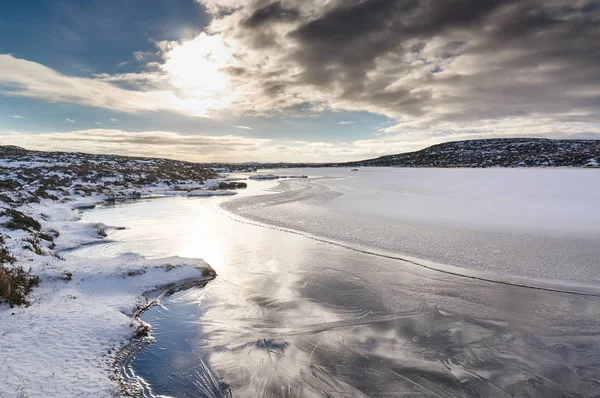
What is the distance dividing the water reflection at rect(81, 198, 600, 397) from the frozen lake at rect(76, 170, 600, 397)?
0.08 ft

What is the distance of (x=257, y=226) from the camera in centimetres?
1780

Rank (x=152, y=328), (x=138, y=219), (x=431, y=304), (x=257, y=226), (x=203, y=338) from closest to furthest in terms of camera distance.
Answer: (x=203, y=338), (x=152, y=328), (x=431, y=304), (x=257, y=226), (x=138, y=219)

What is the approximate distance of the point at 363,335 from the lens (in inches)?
258

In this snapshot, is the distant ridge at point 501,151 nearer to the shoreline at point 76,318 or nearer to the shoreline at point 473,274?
the shoreline at point 473,274

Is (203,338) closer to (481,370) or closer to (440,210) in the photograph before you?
(481,370)

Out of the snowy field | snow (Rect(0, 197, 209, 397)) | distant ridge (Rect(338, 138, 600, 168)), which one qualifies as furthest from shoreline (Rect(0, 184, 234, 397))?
distant ridge (Rect(338, 138, 600, 168))

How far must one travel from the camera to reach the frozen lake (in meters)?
5.14

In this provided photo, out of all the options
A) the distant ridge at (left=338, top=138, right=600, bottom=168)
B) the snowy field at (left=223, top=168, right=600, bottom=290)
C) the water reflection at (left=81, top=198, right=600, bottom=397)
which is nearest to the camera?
the water reflection at (left=81, top=198, right=600, bottom=397)

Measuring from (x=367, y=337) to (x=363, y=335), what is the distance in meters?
0.10

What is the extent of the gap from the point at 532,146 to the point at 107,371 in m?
152

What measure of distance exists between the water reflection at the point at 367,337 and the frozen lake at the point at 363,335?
2cm

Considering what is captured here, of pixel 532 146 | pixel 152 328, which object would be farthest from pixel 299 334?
pixel 532 146

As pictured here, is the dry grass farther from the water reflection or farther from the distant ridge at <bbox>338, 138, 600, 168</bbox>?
the distant ridge at <bbox>338, 138, 600, 168</bbox>

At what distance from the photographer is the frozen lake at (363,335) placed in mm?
5145
